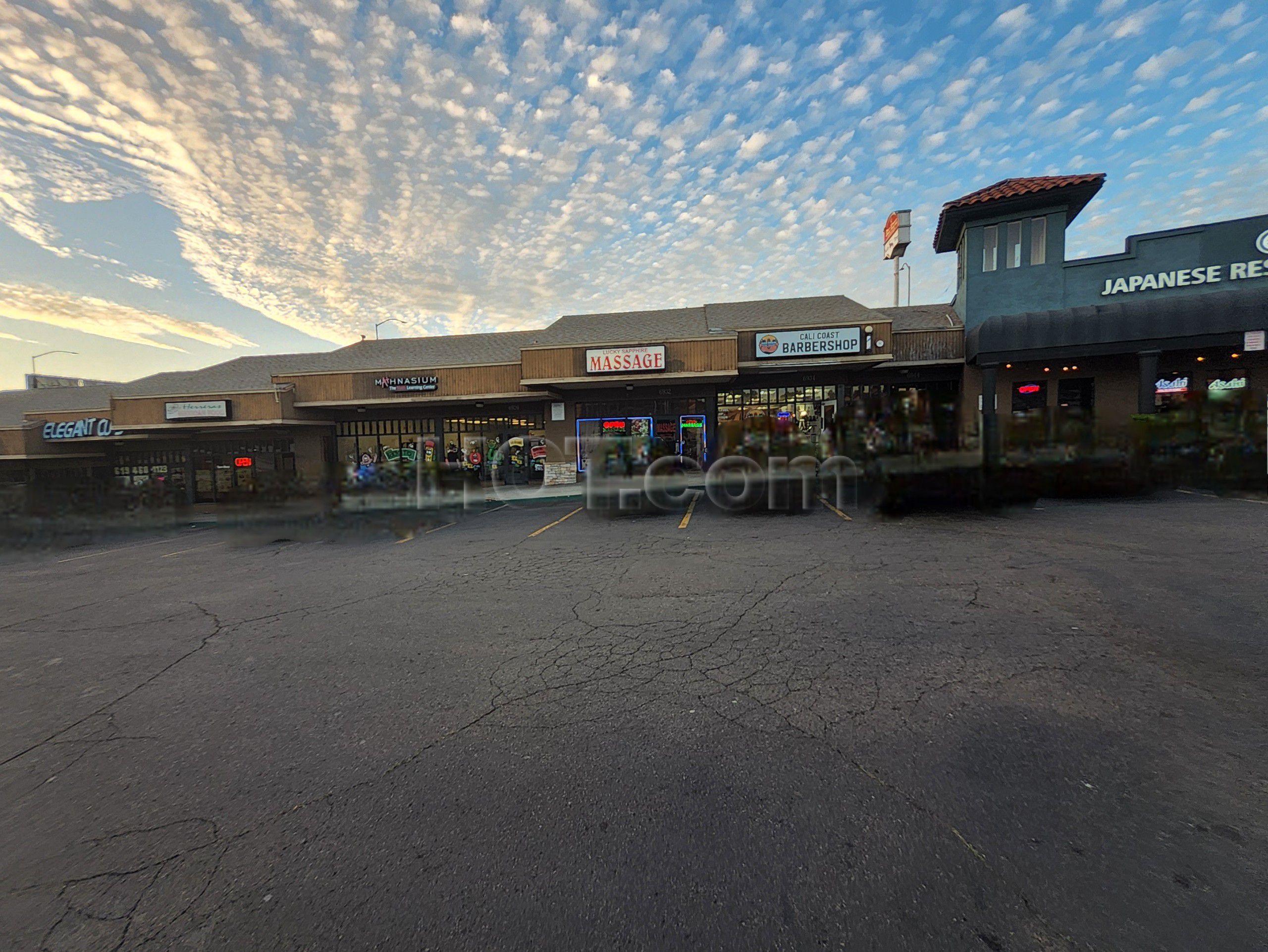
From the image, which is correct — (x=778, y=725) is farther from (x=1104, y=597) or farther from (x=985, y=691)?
(x=1104, y=597)

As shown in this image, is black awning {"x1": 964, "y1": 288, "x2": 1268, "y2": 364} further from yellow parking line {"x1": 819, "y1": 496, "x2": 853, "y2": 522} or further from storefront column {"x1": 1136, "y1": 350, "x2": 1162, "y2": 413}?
yellow parking line {"x1": 819, "y1": 496, "x2": 853, "y2": 522}

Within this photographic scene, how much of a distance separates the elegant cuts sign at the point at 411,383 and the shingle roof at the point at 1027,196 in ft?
71.1

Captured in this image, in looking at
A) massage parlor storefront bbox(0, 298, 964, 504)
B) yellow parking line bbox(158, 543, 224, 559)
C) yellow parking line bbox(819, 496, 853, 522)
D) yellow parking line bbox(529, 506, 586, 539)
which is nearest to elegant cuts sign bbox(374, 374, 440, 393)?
massage parlor storefront bbox(0, 298, 964, 504)

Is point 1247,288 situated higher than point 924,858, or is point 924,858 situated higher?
point 1247,288

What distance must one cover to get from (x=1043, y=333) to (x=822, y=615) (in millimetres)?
17534

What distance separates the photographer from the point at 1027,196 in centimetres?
1878

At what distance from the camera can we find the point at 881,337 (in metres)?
17.8

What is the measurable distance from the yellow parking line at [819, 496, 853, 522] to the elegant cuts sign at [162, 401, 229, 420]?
923 inches

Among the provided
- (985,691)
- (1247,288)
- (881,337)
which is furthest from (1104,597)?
(1247,288)

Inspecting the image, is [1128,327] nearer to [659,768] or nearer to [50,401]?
[659,768]

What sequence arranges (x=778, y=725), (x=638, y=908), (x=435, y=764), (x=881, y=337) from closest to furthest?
(x=638, y=908) < (x=435, y=764) < (x=778, y=725) < (x=881, y=337)

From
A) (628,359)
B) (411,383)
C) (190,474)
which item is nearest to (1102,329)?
(628,359)

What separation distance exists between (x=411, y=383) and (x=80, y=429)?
17.0 meters

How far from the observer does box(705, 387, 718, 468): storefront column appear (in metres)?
20.4
